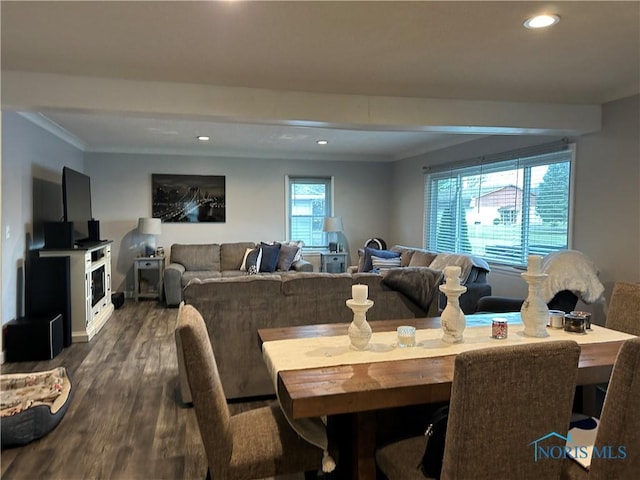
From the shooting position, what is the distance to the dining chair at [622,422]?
1.24 metres

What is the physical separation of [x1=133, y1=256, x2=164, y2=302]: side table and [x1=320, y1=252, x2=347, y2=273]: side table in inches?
99.4

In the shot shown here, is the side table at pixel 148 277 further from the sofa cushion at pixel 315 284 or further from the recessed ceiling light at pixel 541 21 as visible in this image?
the recessed ceiling light at pixel 541 21

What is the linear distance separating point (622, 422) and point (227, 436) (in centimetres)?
129

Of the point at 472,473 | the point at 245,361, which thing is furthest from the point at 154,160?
the point at 472,473

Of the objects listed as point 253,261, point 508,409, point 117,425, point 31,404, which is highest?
point 508,409

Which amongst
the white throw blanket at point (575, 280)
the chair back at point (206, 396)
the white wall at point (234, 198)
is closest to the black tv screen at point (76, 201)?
the white wall at point (234, 198)

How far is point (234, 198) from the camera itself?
6953 mm

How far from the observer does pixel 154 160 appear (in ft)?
21.7

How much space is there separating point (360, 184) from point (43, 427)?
594 centimetres

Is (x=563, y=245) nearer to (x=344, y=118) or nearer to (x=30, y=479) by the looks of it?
(x=344, y=118)

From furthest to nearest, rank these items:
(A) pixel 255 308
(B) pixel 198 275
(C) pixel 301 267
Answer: (C) pixel 301 267
(B) pixel 198 275
(A) pixel 255 308

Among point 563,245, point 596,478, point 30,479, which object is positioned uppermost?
point 563,245

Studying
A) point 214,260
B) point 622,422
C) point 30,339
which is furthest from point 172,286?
point 622,422

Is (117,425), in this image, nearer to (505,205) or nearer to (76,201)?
(76,201)
